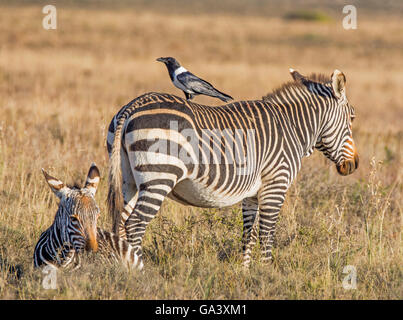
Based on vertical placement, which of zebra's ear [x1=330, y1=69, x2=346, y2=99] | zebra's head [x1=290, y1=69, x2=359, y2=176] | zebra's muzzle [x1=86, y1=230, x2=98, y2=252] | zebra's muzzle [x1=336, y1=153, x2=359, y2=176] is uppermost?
zebra's ear [x1=330, y1=69, x2=346, y2=99]

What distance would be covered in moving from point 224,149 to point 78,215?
5.00 feet

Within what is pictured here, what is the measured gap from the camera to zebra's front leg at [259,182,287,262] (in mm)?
5633

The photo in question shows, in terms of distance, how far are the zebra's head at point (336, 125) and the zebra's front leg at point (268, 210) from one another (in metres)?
1.01

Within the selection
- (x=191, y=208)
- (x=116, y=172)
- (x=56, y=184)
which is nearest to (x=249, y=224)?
(x=191, y=208)

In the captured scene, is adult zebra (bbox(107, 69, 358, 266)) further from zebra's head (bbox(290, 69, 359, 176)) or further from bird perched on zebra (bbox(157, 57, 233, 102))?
bird perched on zebra (bbox(157, 57, 233, 102))

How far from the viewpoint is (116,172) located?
4.88 m

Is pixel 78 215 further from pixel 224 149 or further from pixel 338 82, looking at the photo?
pixel 338 82

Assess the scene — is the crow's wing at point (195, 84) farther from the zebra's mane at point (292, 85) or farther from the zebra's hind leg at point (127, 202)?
the zebra's hind leg at point (127, 202)

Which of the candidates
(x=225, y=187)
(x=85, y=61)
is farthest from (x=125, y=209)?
(x=85, y=61)

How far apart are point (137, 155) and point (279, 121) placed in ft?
5.63

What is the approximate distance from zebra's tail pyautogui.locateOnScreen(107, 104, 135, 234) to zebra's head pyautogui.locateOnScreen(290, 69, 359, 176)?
231 cm

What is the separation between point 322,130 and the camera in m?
6.23

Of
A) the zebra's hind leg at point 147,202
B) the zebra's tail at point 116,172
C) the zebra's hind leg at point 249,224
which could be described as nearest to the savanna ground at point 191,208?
the zebra's hind leg at point 249,224

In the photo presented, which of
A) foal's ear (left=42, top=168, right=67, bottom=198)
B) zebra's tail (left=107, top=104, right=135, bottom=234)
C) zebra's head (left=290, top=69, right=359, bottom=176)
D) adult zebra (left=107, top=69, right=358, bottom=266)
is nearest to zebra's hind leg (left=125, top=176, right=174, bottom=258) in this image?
adult zebra (left=107, top=69, right=358, bottom=266)
